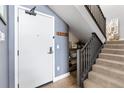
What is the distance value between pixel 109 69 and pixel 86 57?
68 cm

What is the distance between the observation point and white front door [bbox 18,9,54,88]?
9.50ft

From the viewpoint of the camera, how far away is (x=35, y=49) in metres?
3.22

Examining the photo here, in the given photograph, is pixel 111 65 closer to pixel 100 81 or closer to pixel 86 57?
pixel 100 81

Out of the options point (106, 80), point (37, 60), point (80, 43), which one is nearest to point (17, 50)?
point (37, 60)

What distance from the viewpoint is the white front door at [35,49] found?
9.50 ft

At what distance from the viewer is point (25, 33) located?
9.76 ft

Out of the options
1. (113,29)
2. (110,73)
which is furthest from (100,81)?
(113,29)

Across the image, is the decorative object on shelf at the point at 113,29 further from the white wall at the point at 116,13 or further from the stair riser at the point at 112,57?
the stair riser at the point at 112,57

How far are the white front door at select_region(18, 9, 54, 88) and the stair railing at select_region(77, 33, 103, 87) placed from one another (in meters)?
0.84

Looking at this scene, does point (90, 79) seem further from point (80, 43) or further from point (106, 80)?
point (80, 43)

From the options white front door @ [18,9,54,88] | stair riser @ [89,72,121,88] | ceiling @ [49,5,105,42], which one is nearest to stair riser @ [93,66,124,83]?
stair riser @ [89,72,121,88]

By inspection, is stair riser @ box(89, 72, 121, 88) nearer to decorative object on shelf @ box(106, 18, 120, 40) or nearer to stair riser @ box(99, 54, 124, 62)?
stair riser @ box(99, 54, 124, 62)

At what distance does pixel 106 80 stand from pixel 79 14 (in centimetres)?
180

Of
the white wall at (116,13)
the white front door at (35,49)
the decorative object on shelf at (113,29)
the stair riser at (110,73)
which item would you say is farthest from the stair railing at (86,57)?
the white wall at (116,13)
